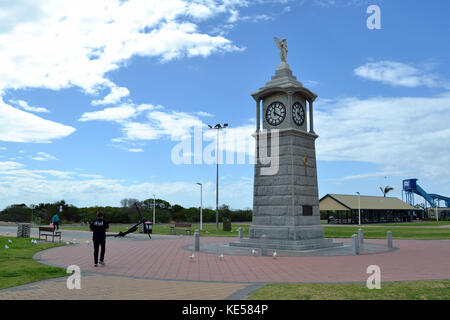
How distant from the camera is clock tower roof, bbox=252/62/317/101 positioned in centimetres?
2016

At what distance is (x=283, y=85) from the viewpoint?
20359 mm

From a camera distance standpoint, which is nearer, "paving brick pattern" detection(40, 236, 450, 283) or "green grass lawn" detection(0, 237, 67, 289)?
"green grass lawn" detection(0, 237, 67, 289)

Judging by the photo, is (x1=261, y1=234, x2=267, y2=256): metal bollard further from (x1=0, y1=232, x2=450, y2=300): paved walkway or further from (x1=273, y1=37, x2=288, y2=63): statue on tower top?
(x1=273, y1=37, x2=288, y2=63): statue on tower top

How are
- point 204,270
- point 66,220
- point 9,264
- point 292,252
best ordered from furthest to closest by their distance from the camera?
point 66,220 < point 292,252 < point 9,264 < point 204,270

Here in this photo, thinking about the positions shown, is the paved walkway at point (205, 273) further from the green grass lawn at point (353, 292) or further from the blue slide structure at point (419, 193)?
the blue slide structure at point (419, 193)

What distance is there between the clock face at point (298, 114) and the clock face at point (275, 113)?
575mm

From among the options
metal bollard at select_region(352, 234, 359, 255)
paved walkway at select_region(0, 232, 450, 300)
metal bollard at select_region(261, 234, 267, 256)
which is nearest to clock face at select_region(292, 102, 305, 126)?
metal bollard at select_region(352, 234, 359, 255)

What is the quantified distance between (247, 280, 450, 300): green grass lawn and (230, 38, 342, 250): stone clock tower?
8977 mm

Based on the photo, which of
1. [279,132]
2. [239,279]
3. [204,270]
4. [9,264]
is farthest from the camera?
[279,132]

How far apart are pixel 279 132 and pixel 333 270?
950cm

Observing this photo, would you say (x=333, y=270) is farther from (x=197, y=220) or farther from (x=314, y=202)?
(x=197, y=220)

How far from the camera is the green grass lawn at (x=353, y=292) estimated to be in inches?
300
